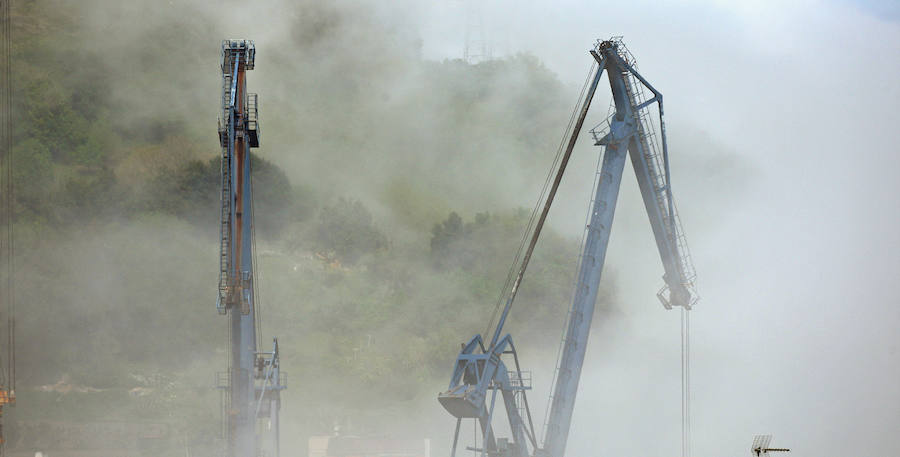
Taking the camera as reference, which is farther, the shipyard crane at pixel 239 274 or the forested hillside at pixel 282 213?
the forested hillside at pixel 282 213

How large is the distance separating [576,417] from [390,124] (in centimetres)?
3683

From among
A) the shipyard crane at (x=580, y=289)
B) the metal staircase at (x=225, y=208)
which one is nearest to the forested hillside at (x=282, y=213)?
the metal staircase at (x=225, y=208)

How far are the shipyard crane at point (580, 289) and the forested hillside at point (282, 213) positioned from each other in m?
27.7

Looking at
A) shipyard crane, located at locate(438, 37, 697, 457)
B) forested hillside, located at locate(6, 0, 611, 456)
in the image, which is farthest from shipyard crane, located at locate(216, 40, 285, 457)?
forested hillside, located at locate(6, 0, 611, 456)

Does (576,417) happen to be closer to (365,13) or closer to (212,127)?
(212,127)

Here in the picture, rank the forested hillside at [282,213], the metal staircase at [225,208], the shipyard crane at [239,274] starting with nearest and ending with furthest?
1. the shipyard crane at [239,274]
2. the metal staircase at [225,208]
3. the forested hillside at [282,213]

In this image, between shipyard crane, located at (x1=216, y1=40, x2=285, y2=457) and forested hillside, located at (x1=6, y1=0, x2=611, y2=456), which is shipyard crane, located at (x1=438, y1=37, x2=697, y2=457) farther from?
forested hillside, located at (x1=6, y1=0, x2=611, y2=456)

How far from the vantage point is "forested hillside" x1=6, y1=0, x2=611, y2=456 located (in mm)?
59719

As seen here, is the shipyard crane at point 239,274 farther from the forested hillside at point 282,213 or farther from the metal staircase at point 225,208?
the forested hillside at point 282,213

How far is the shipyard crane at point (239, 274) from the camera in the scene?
2909 cm

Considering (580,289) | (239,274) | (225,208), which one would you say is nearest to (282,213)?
(225,208)

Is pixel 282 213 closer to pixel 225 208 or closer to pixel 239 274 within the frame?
pixel 225 208

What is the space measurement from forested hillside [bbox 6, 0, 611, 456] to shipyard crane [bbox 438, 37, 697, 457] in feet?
91.0

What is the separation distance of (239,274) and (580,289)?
11431 millimetres
